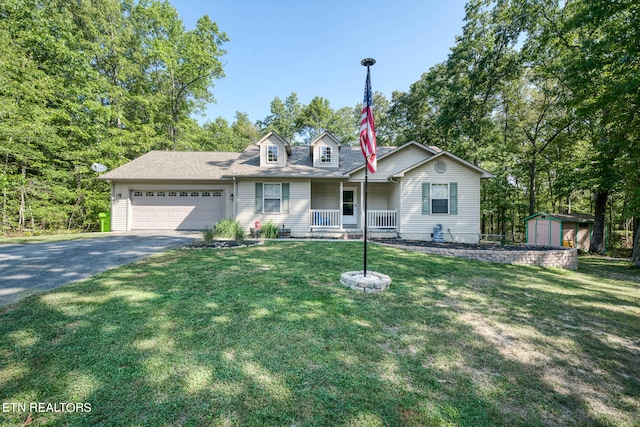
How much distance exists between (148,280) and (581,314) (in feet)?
26.0

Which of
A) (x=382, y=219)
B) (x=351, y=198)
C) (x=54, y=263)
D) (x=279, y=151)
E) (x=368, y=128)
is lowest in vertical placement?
(x=54, y=263)

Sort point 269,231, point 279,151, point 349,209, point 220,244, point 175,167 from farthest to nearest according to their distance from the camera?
point 175,167 < point 349,209 < point 279,151 < point 269,231 < point 220,244

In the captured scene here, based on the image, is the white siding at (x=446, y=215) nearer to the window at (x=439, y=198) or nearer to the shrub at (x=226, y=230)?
the window at (x=439, y=198)

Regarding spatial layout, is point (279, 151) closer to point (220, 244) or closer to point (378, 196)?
point (378, 196)

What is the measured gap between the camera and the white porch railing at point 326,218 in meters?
12.1

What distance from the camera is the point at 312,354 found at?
2.66m

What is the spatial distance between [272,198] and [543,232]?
15.5 m

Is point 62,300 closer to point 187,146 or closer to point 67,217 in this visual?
point 67,217

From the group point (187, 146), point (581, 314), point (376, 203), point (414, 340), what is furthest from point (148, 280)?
point (187, 146)

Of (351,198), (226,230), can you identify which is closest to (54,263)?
(226,230)

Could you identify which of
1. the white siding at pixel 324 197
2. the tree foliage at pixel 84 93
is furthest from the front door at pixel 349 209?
the tree foliage at pixel 84 93

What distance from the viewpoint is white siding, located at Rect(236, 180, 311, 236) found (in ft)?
39.2

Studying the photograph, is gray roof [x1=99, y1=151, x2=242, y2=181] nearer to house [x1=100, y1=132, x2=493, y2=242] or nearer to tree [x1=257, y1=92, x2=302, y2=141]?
house [x1=100, y1=132, x2=493, y2=242]

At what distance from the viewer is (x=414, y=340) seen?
3.04 metres
